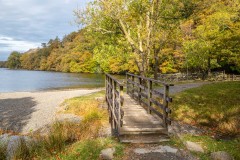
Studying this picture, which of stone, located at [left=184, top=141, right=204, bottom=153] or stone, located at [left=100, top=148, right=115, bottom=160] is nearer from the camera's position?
stone, located at [left=100, top=148, right=115, bottom=160]

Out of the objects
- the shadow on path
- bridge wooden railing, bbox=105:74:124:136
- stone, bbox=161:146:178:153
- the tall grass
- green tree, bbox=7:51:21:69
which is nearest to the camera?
stone, bbox=161:146:178:153

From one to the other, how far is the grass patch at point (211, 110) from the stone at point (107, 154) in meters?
5.17

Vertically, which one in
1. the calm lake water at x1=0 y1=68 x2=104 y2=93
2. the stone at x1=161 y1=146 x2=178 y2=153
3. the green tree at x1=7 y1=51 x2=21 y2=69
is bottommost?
the calm lake water at x1=0 y1=68 x2=104 y2=93

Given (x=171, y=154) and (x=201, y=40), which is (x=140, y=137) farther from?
(x=201, y=40)

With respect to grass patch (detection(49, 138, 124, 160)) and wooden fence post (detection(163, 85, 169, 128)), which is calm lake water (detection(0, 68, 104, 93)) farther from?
wooden fence post (detection(163, 85, 169, 128))

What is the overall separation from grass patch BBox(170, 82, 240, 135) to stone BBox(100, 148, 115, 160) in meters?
5.17

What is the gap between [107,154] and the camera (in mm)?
6418

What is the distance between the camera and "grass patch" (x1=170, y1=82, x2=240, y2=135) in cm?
968

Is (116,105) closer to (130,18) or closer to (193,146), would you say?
(193,146)

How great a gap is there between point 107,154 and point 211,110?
7855 mm

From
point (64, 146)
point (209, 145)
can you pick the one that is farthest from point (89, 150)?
point (209, 145)

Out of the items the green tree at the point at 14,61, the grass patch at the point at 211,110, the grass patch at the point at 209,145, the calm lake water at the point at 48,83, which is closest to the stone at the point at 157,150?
the grass patch at the point at 209,145

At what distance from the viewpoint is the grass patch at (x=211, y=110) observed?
9.68 metres

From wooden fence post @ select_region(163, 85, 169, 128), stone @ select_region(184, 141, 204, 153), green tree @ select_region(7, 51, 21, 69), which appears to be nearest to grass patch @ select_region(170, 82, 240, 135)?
stone @ select_region(184, 141, 204, 153)
